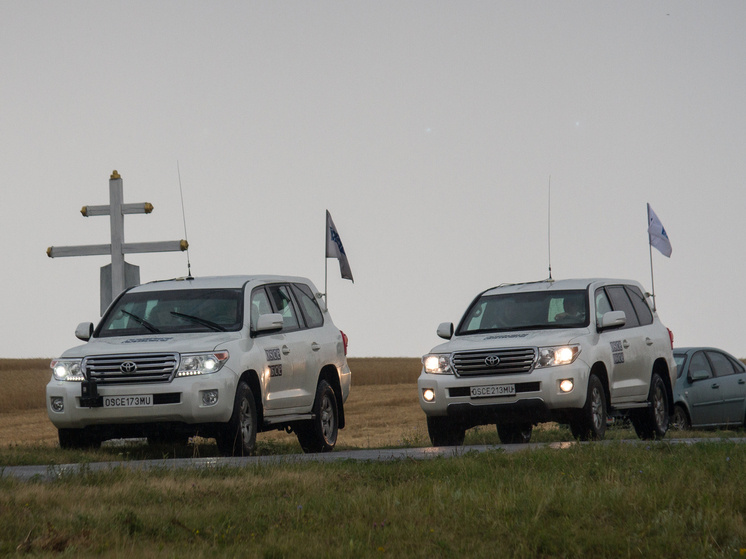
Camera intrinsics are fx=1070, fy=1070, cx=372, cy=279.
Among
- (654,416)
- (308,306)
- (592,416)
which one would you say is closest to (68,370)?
(308,306)

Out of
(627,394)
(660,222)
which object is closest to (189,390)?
(627,394)

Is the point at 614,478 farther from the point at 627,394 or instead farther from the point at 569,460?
the point at 627,394

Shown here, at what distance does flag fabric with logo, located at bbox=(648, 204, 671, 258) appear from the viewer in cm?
2195

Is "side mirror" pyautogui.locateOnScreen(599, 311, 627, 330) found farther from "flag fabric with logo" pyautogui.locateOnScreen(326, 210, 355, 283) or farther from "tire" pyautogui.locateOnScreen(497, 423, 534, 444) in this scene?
"flag fabric with logo" pyautogui.locateOnScreen(326, 210, 355, 283)

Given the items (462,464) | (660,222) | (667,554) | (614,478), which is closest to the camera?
(667,554)

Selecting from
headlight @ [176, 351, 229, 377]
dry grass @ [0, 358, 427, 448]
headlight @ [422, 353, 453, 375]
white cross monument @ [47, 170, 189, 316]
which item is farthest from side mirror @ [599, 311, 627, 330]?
white cross monument @ [47, 170, 189, 316]

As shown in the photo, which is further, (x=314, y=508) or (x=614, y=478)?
(x=614, y=478)

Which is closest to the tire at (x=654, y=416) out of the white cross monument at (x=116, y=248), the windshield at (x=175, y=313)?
the windshield at (x=175, y=313)

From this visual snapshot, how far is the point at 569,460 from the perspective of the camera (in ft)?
29.5

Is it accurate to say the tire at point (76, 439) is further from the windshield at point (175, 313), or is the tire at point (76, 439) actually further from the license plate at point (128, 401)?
the windshield at point (175, 313)

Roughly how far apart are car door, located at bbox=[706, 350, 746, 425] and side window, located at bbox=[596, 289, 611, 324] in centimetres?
462

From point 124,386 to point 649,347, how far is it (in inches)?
274

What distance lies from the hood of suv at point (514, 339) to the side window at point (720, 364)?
5.80 m

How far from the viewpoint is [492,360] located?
1216 centimetres
